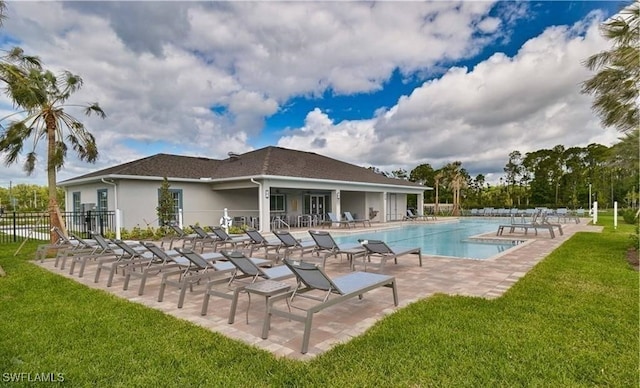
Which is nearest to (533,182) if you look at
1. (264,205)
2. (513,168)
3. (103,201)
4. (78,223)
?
(513,168)

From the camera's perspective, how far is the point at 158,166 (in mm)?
18125

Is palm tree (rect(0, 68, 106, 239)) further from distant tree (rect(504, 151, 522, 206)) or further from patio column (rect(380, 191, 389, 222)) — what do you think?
distant tree (rect(504, 151, 522, 206))

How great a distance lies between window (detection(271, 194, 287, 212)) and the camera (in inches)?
869

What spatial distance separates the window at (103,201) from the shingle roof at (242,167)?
0.86 m

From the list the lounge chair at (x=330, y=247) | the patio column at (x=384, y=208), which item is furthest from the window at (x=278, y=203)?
A: the lounge chair at (x=330, y=247)

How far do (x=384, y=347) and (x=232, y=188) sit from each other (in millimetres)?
16125

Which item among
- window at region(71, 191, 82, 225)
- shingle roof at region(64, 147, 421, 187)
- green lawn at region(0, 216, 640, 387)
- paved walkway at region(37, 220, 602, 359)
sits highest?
shingle roof at region(64, 147, 421, 187)

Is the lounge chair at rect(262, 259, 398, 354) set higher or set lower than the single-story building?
lower

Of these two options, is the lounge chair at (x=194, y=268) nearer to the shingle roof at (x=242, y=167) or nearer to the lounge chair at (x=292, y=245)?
the lounge chair at (x=292, y=245)

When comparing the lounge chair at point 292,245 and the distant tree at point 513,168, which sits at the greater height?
the distant tree at point 513,168

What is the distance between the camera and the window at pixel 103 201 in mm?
17031

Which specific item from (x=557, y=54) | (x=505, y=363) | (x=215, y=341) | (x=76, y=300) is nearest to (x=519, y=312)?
(x=505, y=363)

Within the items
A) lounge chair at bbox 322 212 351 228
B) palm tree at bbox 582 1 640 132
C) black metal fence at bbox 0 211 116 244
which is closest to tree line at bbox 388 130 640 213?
lounge chair at bbox 322 212 351 228

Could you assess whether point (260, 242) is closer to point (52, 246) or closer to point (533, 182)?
point (52, 246)
